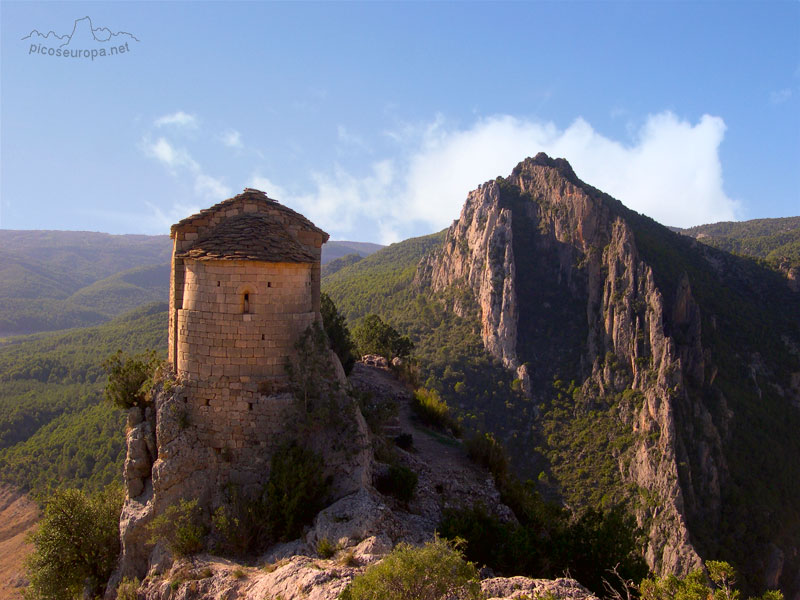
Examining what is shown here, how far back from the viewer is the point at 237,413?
967cm

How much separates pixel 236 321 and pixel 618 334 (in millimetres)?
58143

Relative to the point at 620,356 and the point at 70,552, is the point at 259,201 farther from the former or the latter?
the point at 620,356

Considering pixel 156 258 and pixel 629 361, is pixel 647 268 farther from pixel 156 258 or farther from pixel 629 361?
pixel 156 258

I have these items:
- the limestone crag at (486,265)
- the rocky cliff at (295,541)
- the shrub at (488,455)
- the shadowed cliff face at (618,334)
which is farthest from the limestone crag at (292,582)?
the limestone crag at (486,265)

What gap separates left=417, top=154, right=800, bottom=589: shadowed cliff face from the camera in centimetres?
4550

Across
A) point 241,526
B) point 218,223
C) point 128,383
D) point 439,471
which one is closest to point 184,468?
point 241,526

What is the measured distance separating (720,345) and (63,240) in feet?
686

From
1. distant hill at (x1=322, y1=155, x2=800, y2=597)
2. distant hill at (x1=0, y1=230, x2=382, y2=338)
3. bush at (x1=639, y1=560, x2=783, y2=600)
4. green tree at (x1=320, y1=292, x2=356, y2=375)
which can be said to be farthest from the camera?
distant hill at (x1=0, y1=230, x2=382, y2=338)

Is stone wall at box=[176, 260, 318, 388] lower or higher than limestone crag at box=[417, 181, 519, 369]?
lower

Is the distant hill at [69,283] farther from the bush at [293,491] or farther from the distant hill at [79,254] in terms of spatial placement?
the bush at [293,491]

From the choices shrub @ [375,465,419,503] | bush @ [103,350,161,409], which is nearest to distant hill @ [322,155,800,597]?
shrub @ [375,465,419,503]

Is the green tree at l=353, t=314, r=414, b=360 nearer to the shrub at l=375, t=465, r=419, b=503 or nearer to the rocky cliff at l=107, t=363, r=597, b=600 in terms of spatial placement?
the rocky cliff at l=107, t=363, r=597, b=600

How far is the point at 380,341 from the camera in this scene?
27984 millimetres

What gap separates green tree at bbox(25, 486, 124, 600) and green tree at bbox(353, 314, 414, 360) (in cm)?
1701
